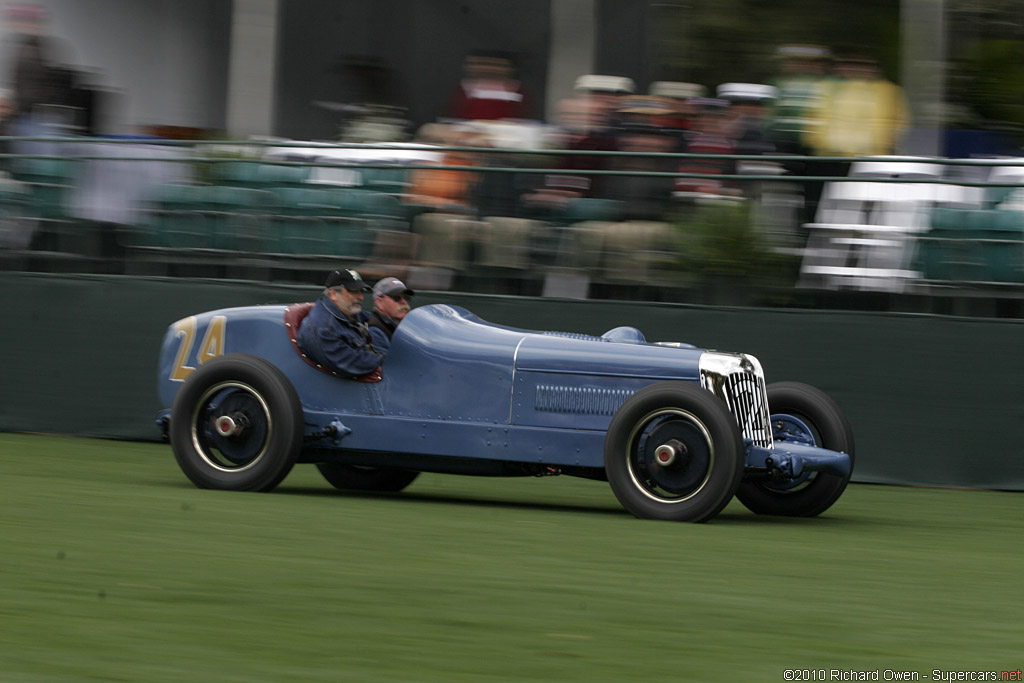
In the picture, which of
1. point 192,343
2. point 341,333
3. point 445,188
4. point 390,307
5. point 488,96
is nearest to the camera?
point 341,333

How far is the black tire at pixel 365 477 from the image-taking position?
30.1 ft

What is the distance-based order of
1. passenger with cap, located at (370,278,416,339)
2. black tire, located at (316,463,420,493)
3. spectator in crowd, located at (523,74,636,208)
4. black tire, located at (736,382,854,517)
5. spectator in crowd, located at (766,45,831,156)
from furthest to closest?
spectator in crowd, located at (766,45,831,156), spectator in crowd, located at (523,74,636,208), black tire, located at (316,463,420,493), passenger with cap, located at (370,278,416,339), black tire, located at (736,382,854,517)

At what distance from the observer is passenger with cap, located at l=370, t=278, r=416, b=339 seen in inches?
341

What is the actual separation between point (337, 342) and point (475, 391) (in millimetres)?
796

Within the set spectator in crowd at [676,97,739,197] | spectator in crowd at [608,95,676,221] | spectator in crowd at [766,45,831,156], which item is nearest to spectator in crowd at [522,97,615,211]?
spectator in crowd at [608,95,676,221]

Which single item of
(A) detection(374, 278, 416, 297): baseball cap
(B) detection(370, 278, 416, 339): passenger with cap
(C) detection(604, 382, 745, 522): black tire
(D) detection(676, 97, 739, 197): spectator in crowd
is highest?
(D) detection(676, 97, 739, 197): spectator in crowd

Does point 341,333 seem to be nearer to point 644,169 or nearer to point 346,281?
point 346,281

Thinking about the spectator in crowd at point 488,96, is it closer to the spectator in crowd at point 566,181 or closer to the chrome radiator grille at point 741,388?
the spectator in crowd at point 566,181

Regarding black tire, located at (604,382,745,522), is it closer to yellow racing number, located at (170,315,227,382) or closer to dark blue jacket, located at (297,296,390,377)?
dark blue jacket, located at (297,296,390,377)

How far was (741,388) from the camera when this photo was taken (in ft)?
26.2

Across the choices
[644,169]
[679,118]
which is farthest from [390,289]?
[679,118]

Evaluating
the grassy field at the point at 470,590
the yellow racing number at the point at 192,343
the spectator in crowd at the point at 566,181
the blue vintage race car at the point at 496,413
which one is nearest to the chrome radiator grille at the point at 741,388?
the blue vintage race car at the point at 496,413

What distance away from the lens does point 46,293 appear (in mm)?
12031

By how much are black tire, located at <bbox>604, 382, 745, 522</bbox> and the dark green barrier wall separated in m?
3.10
